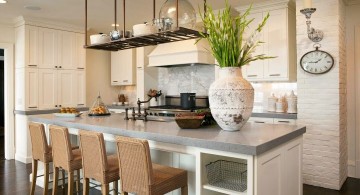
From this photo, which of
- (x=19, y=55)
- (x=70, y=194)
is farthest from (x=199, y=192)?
(x=19, y=55)

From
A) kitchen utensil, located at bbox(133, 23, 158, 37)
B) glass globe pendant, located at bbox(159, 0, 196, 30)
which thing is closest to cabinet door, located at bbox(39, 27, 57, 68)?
kitchen utensil, located at bbox(133, 23, 158, 37)

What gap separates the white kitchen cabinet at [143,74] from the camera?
612 centimetres

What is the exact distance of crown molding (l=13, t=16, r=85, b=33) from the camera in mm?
5137

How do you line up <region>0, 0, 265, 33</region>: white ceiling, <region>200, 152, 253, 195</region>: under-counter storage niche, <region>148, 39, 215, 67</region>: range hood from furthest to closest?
<region>148, 39, 215, 67</region>: range hood → <region>0, 0, 265, 33</region>: white ceiling → <region>200, 152, 253, 195</region>: under-counter storage niche

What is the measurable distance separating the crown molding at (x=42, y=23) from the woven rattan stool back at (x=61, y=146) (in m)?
3.14

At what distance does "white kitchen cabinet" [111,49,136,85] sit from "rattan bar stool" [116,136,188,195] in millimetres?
4375

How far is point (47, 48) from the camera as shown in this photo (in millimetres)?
5426

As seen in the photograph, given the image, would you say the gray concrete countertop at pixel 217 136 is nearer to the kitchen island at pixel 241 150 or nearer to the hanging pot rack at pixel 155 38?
the kitchen island at pixel 241 150

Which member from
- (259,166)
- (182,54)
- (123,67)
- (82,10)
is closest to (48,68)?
(82,10)

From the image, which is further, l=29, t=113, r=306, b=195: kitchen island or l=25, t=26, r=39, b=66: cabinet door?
l=25, t=26, r=39, b=66: cabinet door

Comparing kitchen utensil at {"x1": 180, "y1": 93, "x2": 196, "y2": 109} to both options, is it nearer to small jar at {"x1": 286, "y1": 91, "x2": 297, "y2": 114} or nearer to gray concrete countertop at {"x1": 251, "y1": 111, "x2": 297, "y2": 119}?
gray concrete countertop at {"x1": 251, "y1": 111, "x2": 297, "y2": 119}

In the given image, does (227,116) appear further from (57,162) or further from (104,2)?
(104,2)

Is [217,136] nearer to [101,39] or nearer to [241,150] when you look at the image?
[241,150]

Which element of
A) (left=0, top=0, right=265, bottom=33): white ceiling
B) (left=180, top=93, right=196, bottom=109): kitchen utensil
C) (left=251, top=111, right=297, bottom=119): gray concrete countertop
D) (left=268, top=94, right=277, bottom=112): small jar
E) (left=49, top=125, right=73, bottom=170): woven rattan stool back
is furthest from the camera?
(left=180, top=93, right=196, bottom=109): kitchen utensil
